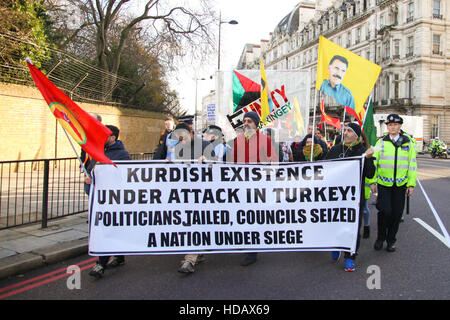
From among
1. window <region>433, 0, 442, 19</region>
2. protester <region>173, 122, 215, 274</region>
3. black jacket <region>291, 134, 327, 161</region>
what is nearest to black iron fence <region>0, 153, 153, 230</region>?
protester <region>173, 122, 215, 274</region>

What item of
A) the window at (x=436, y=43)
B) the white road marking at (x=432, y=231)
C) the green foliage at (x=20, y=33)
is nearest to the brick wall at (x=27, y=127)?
the green foliage at (x=20, y=33)

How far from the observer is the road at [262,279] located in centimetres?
377

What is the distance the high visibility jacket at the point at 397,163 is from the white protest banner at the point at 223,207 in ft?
3.19

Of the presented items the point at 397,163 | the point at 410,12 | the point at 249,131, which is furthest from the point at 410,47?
the point at 249,131

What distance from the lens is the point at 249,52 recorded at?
116 metres

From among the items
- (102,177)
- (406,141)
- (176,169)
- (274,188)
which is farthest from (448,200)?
(102,177)

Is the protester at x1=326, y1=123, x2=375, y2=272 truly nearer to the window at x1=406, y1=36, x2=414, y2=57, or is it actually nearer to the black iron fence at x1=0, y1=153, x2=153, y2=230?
the black iron fence at x1=0, y1=153, x2=153, y2=230

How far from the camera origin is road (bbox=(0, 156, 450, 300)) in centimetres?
377

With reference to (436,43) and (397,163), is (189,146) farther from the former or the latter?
(436,43)

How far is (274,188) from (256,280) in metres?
1.09

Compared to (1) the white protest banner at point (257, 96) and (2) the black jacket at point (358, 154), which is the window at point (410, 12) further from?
(2) the black jacket at point (358, 154)

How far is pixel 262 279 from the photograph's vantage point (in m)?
4.20
